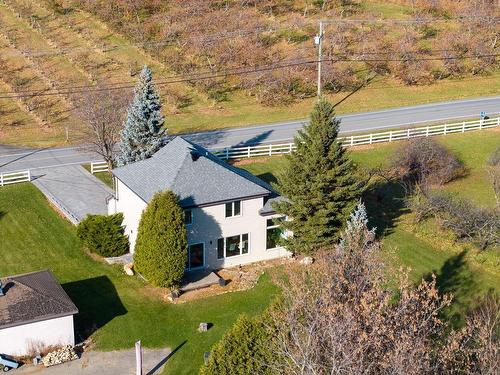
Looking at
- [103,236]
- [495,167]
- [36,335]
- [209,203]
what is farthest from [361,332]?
[495,167]

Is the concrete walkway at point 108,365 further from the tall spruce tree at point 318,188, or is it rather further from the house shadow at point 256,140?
the house shadow at point 256,140

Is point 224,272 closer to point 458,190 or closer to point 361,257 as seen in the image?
point 361,257

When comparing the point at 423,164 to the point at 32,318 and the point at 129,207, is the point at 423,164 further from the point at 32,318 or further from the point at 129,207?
the point at 32,318

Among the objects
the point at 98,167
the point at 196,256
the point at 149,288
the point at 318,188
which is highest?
the point at 318,188

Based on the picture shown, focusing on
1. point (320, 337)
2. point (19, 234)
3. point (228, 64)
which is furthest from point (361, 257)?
point (228, 64)

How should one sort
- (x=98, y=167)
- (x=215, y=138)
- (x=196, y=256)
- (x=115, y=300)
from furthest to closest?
1. (x=215, y=138)
2. (x=98, y=167)
3. (x=196, y=256)
4. (x=115, y=300)

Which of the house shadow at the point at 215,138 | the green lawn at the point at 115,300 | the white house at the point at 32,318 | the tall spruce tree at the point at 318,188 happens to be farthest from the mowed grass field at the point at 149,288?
the house shadow at the point at 215,138
